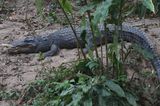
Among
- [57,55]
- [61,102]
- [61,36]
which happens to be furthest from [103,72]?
[61,36]

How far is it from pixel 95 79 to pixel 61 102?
1.45ft

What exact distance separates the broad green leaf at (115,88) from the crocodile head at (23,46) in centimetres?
275

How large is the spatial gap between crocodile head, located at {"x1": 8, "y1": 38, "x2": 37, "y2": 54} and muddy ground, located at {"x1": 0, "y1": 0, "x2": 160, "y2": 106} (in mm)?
115

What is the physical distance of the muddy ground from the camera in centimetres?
554

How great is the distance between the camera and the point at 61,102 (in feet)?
14.1

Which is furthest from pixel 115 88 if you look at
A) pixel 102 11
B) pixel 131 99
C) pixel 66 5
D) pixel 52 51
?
pixel 52 51

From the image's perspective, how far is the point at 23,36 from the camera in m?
7.16

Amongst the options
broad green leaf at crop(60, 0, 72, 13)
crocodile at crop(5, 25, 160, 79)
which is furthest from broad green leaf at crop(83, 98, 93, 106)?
crocodile at crop(5, 25, 160, 79)

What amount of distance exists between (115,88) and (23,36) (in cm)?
342

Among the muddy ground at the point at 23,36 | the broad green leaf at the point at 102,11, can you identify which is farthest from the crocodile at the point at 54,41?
the broad green leaf at the point at 102,11

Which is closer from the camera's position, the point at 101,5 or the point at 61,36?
the point at 101,5

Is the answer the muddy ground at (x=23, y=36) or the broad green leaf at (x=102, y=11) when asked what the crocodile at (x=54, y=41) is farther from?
the broad green leaf at (x=102, y=11)

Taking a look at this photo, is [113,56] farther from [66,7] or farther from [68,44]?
[68,44]

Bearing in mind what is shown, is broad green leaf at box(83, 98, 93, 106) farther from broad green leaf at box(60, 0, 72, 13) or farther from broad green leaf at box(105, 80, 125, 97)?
broad green leaf at box(60, 0, 72, 13)
